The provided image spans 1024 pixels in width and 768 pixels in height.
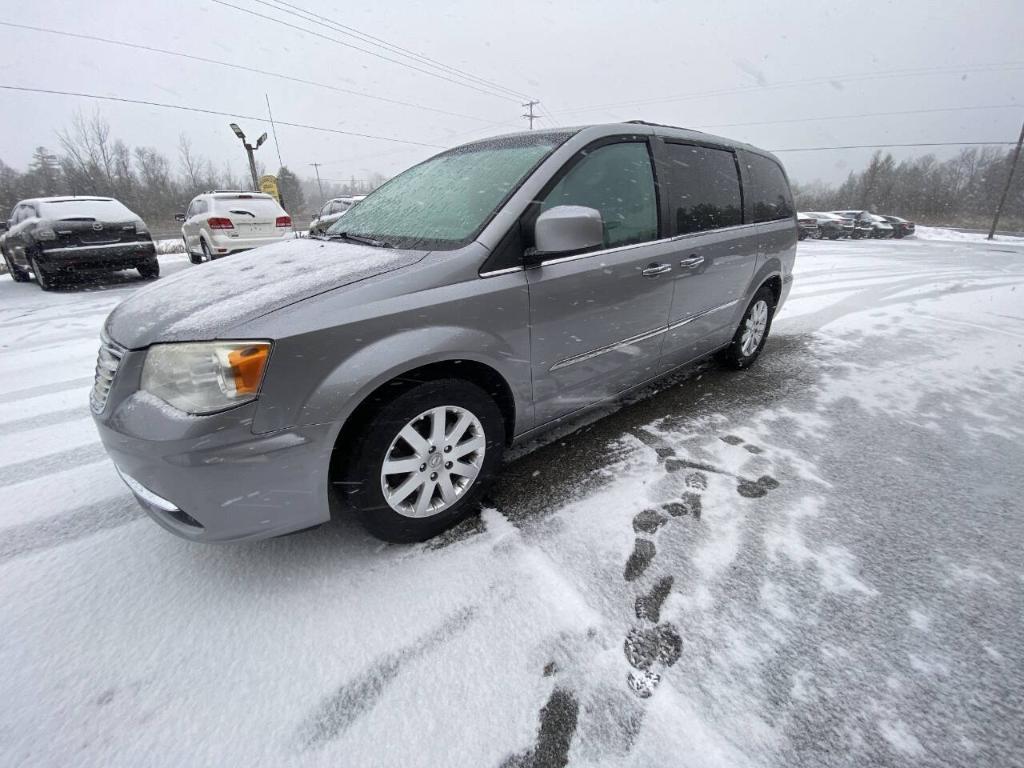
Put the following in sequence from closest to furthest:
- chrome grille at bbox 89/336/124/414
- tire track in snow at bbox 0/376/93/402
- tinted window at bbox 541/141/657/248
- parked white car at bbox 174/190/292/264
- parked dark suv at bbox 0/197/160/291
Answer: chrome grille at bbox 89/336/124/414 < tinted window at bbox 541/141/657/248 < tire track in snow at bbox 0/376/93/402 < parked dark suv at bbox 0/197/160/291 < parked white car at bbox 174/190/292/264

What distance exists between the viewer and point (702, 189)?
2.94m

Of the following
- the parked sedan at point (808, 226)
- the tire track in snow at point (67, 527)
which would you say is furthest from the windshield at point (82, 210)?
the parked sedan at point (808, 226)

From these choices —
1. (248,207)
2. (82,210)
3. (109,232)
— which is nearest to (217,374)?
(109,232)

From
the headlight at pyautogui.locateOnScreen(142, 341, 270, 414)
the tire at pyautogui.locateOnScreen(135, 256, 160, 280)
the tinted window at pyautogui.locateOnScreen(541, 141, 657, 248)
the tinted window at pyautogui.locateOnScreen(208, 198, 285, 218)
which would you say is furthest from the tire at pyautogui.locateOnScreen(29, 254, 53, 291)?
the tinted window at pyautogui.locateOnScreen(541, 141, 657, 248)

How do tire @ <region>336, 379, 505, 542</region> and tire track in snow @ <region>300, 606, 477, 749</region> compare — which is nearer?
tire track in snow @ <region>300, 606, 477, 749</region>

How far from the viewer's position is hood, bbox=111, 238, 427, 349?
1.58 m

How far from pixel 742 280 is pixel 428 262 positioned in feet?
8.48

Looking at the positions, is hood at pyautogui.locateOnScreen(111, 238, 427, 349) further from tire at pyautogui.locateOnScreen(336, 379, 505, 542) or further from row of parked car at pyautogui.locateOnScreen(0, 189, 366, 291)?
row of parked car at pyautogui.locateOnScreen(0, 189, 366, 291)

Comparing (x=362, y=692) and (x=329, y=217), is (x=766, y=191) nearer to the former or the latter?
(x=329, y=217)

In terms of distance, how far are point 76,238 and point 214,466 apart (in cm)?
805

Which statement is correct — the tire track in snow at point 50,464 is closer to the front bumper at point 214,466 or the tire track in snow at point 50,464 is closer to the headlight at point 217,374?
the front bumper at point 214,466

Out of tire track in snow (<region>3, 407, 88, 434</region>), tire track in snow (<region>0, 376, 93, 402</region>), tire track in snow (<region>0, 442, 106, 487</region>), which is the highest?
tire track in snow (<region>0, 376, 93, 402</region>)

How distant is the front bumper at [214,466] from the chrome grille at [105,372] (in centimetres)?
7

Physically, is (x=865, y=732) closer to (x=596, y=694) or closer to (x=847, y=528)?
(x=596, y=694)
